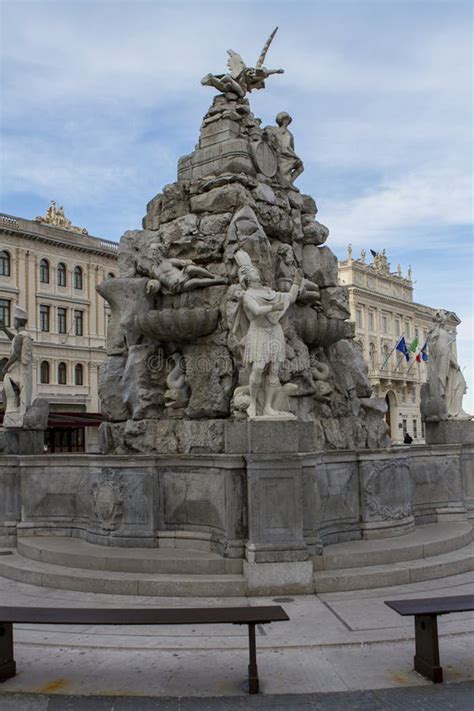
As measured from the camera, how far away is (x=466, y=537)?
1209cm

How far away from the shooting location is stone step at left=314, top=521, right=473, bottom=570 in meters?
10.3

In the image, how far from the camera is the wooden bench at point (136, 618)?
650 cm

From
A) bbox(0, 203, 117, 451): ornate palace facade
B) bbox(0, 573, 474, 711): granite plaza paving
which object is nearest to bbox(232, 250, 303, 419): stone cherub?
bbox(0, 573, 474, 711): granite plaza paving

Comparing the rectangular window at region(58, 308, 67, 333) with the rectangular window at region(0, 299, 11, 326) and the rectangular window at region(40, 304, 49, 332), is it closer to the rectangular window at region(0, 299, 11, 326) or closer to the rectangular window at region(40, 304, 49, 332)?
the rectangular window at region(40, 304, 49, 332)

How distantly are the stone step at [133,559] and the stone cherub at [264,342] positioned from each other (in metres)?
2.08

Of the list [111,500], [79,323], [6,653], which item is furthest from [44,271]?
[6,653]

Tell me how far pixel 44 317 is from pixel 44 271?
121 inches

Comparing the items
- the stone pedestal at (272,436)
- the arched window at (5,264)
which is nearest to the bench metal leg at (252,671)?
the stone pedestal at (272,436)

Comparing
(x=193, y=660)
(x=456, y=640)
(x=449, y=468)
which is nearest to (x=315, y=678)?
(x=193, y=660)

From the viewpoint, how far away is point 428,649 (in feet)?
22.2

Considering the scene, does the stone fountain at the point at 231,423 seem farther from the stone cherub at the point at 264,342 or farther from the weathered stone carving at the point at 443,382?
the weathered stone carving at the point at 443,382

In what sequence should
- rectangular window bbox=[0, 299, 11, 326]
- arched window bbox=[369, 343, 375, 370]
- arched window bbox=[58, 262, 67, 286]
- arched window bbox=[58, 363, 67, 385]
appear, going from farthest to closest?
arched window bbox=[369, 343, 375, 370]
arched window bbox=[58, 262, 67, 286]
arched window bbox=[58, 363, 67, 385]
rectangular window bbox=[0, 299, 11, 326]

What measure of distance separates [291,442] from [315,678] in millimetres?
3805

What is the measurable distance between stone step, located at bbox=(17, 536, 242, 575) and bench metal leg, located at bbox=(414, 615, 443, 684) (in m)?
3.50
